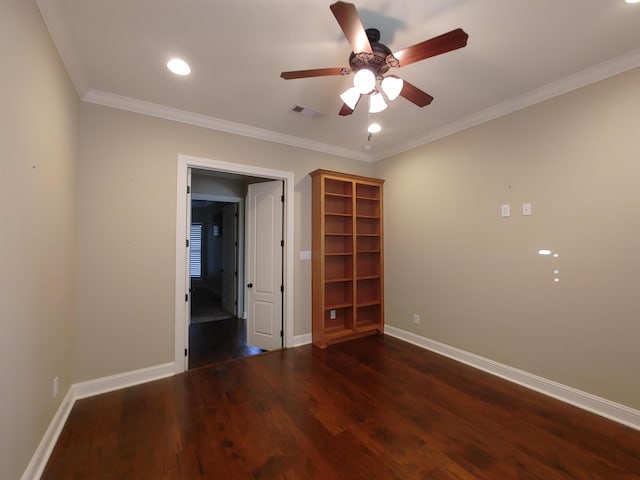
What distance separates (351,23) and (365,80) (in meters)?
0.36

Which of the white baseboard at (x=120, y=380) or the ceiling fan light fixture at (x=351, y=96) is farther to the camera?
the white baseboard at (x=120, y=380)

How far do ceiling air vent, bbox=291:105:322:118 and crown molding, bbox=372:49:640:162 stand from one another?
1592 mm

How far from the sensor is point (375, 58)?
5.69 feet

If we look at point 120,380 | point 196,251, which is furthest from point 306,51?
point 196,251

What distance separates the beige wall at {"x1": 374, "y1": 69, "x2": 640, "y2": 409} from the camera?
216 cm

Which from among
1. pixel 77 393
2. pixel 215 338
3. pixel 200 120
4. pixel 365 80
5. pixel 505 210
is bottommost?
pixel 215 338

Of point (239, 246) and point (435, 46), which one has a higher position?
point (435, 46)

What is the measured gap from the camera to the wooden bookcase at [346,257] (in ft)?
12.2

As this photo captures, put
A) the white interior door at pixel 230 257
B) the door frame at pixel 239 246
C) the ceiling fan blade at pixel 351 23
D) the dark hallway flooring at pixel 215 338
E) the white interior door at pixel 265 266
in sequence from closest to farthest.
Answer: the ceiling fan blade at pixel 351 23, the dark hallway flooring at pixel 215 338, the white interior door at pixel 265 266, the door frame at pixel 239 246, the white interior door at pixel 230 257

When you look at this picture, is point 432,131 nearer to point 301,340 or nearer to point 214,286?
point 301,340

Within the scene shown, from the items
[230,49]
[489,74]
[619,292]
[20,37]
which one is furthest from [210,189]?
[619,292]

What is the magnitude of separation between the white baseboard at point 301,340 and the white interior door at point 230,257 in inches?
90.1

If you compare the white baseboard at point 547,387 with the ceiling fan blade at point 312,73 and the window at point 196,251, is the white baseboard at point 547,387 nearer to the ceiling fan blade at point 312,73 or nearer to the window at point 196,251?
the ceiling fan blade at point 312,73

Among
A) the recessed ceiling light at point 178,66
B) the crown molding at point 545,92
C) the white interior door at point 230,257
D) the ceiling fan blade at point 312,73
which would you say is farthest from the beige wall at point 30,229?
the crown molding at point 545,92
